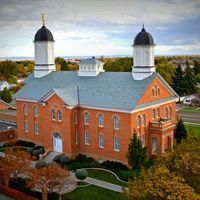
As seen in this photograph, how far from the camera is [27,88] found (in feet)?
155

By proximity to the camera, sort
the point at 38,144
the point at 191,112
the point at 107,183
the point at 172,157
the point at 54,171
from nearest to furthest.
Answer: the point at 172,157 < the point at 54,171 < the point at 107,183 < the point at 38,144 < the point at 191,112

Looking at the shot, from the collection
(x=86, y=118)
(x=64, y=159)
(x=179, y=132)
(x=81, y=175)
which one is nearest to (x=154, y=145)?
(x=179, y=132)

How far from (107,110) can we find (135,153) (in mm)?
6250

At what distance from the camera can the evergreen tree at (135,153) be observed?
110ft

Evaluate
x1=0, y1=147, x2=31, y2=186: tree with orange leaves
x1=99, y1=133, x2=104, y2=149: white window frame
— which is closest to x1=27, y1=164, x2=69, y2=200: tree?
x1=0, y1=147, x2=31, y2=186: tree with orange leaves

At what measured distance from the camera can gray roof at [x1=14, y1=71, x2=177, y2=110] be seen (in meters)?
36.9

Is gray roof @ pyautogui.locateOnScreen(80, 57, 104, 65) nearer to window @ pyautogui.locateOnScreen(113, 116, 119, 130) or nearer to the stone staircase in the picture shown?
window @ pyautogui.locateOnScreen(113, 116, 119, 130)

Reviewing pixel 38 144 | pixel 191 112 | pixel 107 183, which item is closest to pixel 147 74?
pixel 107 183

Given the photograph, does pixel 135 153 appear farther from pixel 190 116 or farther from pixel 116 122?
pixel 190 116

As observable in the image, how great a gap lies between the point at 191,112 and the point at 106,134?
33.9 metres

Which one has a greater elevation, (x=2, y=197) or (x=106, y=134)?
(x=106, y=134)

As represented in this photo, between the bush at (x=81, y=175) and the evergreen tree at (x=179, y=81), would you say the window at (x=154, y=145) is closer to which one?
the bush at (x=81, y=175)

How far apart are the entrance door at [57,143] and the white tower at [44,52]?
11.4 m

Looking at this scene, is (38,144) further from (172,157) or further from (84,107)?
(172,157)
